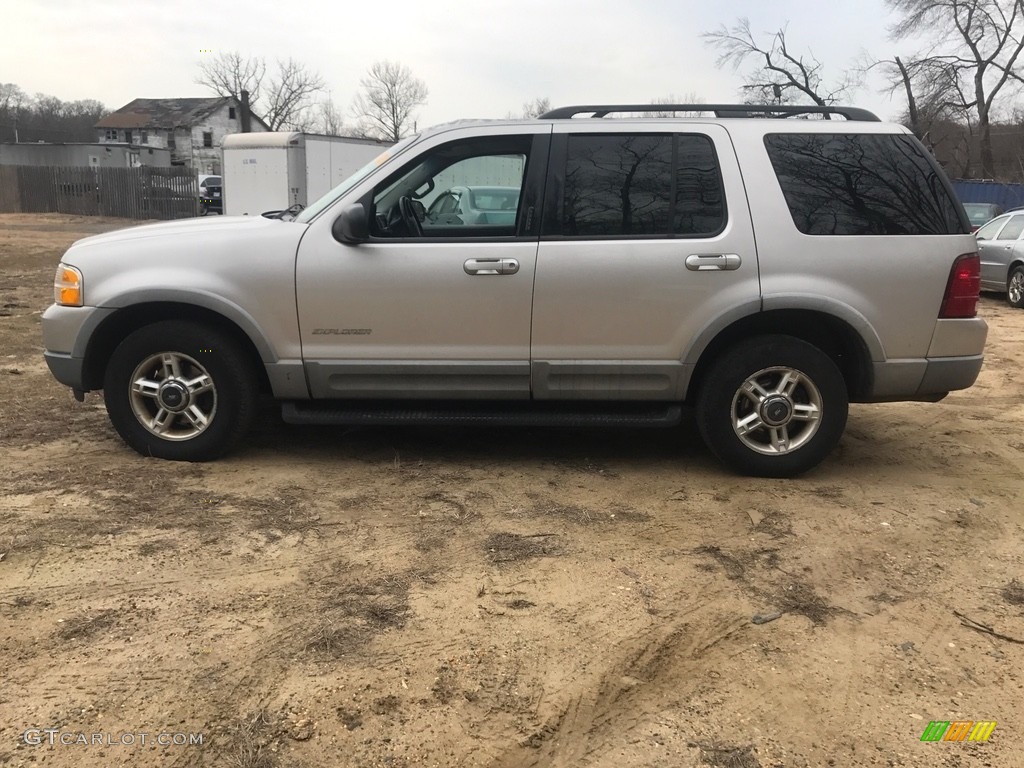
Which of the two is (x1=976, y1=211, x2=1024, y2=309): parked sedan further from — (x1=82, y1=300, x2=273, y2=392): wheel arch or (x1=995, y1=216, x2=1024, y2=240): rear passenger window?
(x1=82, y1=300, x2=273, y2=392): wheel arch

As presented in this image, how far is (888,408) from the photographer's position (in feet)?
21.2

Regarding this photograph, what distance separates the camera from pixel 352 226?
4.37m

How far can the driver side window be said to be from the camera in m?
4.53

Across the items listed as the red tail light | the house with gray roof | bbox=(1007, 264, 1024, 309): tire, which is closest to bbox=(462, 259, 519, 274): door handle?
the red tail light

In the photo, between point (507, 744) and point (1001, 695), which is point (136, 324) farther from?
point (1001, 695)

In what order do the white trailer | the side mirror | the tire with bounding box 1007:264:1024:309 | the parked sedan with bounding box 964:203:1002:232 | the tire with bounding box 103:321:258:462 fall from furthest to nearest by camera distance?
the parked sedan with bounding box 964:203:1002:232
the white trailer
the tire with bounding box 1007:264:1024:309
the tire with bounding box 103:321:258:462
the side mirror

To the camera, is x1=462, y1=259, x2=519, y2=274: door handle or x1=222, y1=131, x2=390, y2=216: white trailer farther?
x1=222, y1=131, x2=390, y2=216: white trailer

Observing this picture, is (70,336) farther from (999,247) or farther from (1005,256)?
(999,247)

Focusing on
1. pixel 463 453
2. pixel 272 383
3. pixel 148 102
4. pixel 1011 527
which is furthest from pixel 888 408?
pixel 148 102

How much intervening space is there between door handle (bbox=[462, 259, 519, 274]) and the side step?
0.79 meters

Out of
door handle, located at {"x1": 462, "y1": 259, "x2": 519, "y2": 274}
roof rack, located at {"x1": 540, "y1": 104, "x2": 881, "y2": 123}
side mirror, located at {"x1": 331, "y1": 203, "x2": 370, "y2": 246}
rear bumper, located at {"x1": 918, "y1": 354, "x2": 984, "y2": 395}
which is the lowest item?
rear bumper, located at {"x1": 918, "y1": 354, "x2": 984, "y2": 395}

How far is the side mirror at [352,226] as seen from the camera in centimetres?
436

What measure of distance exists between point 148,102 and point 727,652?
9164cm

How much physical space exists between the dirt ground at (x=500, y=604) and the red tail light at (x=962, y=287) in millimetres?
1018
